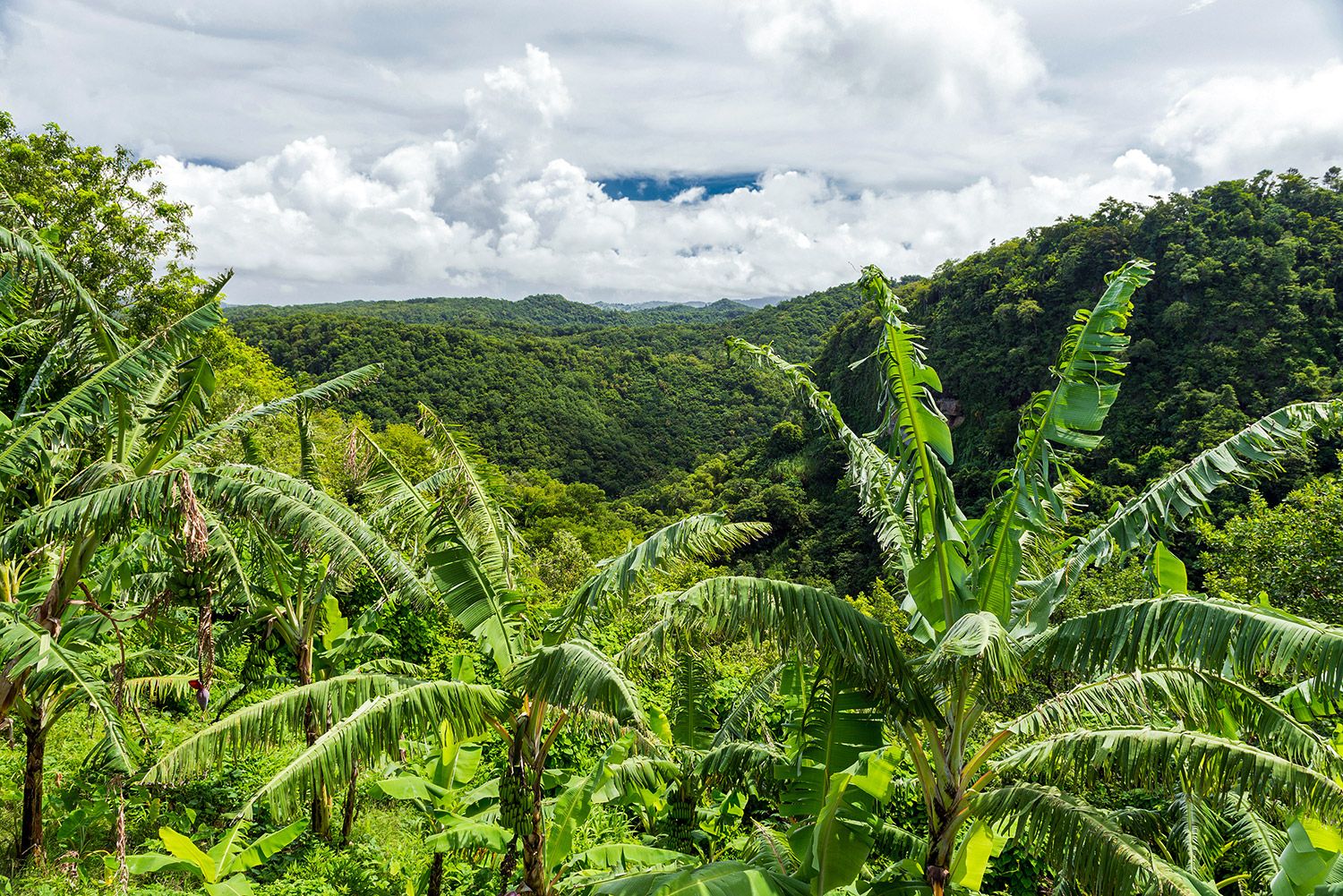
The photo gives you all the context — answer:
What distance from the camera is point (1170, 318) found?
120ft

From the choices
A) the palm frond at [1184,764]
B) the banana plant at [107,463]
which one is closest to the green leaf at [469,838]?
the banana plant at [107,463]

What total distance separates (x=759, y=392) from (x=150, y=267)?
73719mm

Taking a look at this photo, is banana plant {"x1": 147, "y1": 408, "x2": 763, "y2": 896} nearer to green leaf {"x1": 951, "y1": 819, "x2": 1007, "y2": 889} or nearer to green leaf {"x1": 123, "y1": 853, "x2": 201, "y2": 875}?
green leaf {"x1": 123, "y1": 853, "x2": 201, "y2": 875}

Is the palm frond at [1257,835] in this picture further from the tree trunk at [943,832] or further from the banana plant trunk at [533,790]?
the banana plant trunk at [533,790]

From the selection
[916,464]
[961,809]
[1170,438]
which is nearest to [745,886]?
[961,809]

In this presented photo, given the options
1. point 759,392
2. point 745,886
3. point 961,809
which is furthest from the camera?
point 759,392

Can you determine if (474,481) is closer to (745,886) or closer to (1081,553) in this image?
(745,886)

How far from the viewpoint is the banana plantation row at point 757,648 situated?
3250mm

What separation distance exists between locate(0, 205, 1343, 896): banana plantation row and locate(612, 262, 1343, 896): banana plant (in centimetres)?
2

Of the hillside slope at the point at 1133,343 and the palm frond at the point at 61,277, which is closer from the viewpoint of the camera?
the palm frond at the point at 61,277

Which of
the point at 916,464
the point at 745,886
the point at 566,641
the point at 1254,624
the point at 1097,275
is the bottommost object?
the point at 745,886

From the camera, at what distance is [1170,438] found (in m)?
30.1

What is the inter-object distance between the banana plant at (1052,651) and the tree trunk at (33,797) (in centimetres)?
430

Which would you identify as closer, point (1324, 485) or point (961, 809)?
point (961, 809)
